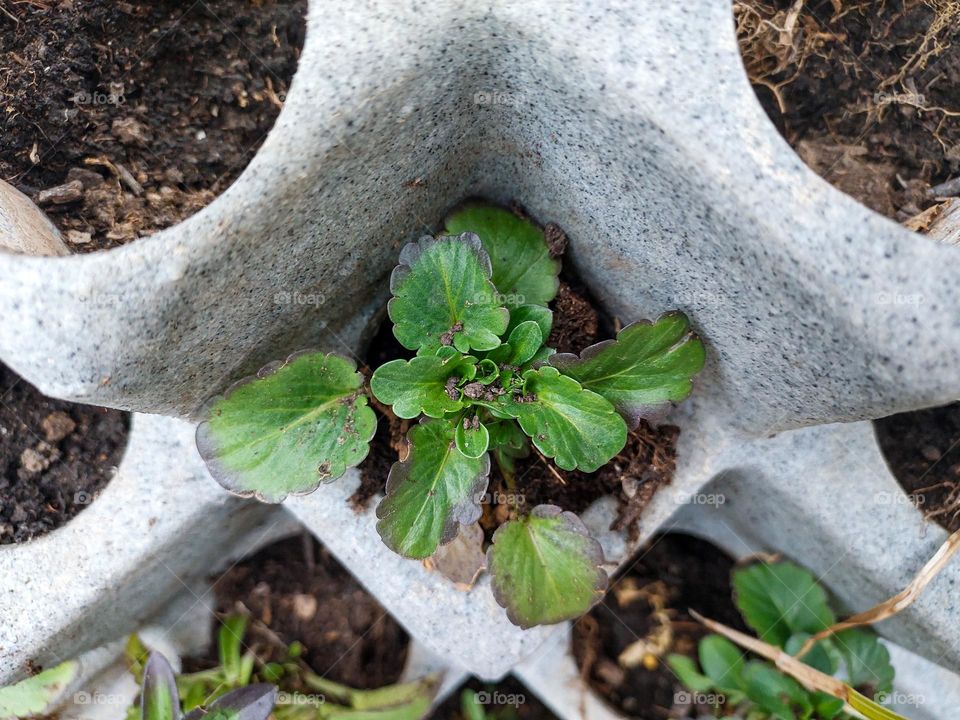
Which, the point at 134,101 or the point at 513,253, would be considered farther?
the point at 134,101

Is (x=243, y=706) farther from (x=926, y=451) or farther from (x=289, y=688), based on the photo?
(x=926, y=451)

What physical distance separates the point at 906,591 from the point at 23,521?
151 cm

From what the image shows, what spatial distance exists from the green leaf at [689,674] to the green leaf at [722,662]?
0.10 feet

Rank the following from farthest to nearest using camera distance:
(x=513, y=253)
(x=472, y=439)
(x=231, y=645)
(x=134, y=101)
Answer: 1. (x=231, y=645)
2. (x=134, y=101)
3. (x=513, y=253)
4. (x=472, y=439)

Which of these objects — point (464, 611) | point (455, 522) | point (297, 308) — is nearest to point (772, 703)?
point (464, 611)

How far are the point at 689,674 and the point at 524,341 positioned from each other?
93 centimetres

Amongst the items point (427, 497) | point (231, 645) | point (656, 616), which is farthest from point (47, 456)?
point (656, 616)

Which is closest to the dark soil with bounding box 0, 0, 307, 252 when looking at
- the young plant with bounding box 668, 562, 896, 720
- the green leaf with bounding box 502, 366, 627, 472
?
the green leaf with bounding box 502, 366, 627, 472

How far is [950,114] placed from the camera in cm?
142

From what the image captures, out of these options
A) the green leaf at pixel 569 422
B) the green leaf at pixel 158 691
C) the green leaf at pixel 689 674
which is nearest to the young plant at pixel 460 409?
the green leaf at pixel 569 422

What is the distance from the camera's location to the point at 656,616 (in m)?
1.75

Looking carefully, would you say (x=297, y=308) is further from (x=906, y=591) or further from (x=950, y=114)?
(x=950, y=114)

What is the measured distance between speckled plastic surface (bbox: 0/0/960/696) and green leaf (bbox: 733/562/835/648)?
0.44 m

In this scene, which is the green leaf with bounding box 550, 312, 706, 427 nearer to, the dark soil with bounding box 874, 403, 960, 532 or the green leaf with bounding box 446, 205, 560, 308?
the green leaf with bounding box 446, 205, 560, 308
